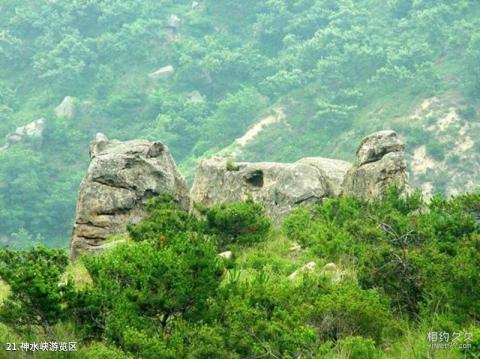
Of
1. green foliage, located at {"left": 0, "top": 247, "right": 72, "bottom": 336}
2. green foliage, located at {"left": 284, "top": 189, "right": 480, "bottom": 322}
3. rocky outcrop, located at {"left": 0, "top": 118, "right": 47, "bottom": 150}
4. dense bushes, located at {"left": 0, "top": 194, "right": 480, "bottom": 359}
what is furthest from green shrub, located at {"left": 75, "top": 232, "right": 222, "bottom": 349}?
rocky outcrop, located at {"left": 0, "top": 118, "right": 47, "bottom": 150}

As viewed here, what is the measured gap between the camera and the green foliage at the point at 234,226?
14.2 meters

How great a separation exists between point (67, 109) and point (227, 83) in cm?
1360

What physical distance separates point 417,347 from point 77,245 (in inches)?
392

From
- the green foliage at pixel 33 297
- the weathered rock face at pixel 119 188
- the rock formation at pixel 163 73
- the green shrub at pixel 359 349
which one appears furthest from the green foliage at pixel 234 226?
the rock formation at pixel 163 73

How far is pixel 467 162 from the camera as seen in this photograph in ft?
163

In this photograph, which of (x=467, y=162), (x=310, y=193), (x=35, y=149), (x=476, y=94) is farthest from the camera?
(x=35, y=149)

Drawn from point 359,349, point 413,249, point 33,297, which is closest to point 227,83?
point 413,249

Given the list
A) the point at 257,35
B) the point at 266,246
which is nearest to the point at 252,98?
the point at 257,35

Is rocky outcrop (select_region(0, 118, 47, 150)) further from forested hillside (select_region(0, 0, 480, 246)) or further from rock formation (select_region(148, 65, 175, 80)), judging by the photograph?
rock formation (select_region(148, 65, 175, 80))

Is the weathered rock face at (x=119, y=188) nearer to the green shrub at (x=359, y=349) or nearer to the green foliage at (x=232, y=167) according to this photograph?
the green foliage at (x=232, y=167)

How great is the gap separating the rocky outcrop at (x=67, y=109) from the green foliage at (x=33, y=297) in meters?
57.1

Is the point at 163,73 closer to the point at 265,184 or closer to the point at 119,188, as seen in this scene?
the point at 265,184

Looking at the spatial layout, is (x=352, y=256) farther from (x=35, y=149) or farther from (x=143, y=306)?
(x=35, y=149)

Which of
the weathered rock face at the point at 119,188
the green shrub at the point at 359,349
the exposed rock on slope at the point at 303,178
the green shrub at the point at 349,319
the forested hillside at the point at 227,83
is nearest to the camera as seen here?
the green shrub at the point at 359,349
